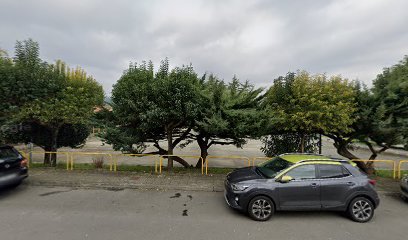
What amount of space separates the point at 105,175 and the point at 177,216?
4.58 meters

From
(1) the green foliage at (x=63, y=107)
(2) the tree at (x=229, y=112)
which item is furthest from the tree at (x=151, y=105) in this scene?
(1) the green foliage at (x=63, y=107)

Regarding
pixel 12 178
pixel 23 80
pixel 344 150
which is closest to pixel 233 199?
pixel 12 178

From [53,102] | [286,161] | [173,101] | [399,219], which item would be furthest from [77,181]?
[399,219]

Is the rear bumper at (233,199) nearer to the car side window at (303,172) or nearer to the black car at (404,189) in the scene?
the car side window at (303,172)

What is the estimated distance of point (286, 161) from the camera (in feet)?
19.8

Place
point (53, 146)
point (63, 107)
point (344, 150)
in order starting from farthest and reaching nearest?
point (344, 150)
point (53, 146)
point (63, 107)

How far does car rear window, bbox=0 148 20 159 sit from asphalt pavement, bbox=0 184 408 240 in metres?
1.11

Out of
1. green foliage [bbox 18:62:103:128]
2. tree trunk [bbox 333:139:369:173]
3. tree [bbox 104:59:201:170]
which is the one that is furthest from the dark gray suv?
green foliage [bbox 18:62:103:128]

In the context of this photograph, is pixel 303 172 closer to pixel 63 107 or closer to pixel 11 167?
pixel 11 167

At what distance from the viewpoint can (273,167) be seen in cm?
611

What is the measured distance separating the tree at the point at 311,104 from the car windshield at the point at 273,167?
2.39 metres

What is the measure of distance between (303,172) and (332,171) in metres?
0.78

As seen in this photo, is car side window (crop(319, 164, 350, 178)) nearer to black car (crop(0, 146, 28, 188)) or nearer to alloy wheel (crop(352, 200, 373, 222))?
alloy wheel (crop(352, 200, 373, 222))

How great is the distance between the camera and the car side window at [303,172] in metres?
5.51
